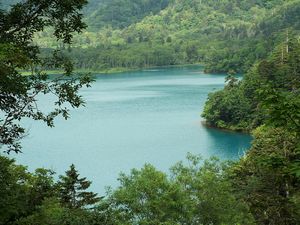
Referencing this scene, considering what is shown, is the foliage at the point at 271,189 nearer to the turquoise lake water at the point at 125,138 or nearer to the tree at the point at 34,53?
the tree at the point at 34,53

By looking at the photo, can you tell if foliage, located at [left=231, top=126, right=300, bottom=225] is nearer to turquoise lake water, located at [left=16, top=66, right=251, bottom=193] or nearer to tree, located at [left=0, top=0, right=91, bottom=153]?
tree, located at [left=0, top=0, right=91, bottom=153]

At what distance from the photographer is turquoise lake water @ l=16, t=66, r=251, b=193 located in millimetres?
41103

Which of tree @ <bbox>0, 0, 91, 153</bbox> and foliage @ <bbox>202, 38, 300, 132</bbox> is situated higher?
tree @ <bbox>0, 0, 91, 153</bbox>

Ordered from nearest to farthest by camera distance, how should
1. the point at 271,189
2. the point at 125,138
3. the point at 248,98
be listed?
1. the point at 271,189
2. the point at 125,138
3. the point at 248,98

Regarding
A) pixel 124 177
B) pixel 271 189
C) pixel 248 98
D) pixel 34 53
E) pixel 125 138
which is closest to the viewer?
pixel 34 53

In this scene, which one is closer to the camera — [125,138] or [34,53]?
[34,53]

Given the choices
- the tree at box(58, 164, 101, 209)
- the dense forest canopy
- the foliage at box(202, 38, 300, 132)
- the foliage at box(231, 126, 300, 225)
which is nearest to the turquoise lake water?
the foliage at box(202, 38, 300, 132)

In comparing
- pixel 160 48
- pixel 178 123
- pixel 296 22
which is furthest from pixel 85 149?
pixel 160 48

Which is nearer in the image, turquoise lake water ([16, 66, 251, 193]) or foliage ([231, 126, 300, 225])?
foliage ([231, 126, 300, 225])

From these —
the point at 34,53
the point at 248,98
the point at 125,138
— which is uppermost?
the point at 34,53

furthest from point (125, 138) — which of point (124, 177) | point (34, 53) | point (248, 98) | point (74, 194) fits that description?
point (34, 53)

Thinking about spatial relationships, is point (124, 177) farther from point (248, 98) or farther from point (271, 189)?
point (248, 98)

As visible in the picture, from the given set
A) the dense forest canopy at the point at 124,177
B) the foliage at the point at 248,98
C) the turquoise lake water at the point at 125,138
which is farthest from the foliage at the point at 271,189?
the foliage at the point at 248,98

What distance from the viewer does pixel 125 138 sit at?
52.5m
